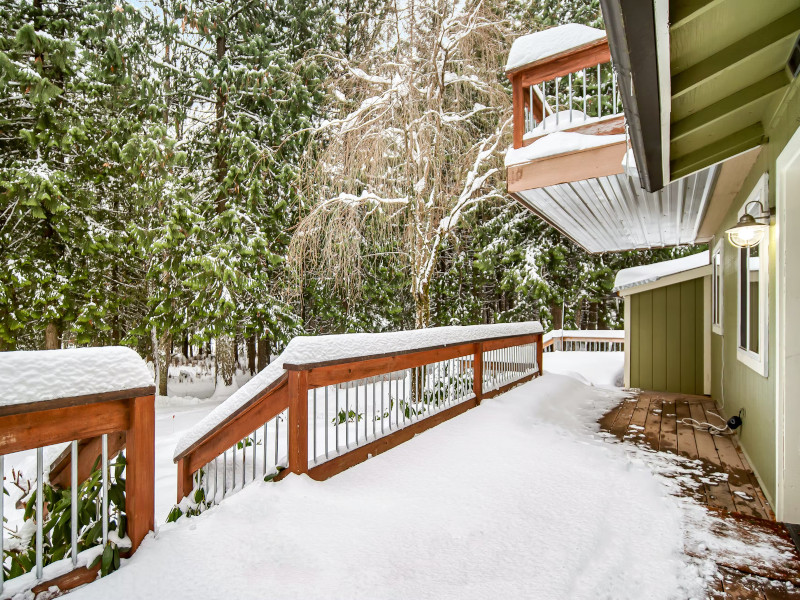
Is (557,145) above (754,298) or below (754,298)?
above

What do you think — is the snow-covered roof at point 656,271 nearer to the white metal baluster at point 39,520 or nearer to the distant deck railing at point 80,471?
the distant deck railing at point 80,471

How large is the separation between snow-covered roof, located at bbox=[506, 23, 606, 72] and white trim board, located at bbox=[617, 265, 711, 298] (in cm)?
405

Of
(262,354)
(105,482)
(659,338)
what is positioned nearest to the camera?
(105,482)

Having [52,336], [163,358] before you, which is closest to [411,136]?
[52,336]

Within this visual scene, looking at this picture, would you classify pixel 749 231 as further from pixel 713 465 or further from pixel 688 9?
pixel 713 465

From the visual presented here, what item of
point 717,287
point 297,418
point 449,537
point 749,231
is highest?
point 749,231

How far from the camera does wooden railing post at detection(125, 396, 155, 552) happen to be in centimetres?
184

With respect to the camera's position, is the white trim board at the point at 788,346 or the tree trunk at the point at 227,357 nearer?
the white trim board at the point at 788,346

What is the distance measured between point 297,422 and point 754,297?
376 centimetres

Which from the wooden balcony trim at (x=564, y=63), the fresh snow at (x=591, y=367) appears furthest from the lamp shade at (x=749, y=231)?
the fresh snow at (x=591, y=367)

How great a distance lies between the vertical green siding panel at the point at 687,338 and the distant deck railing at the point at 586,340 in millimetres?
2673

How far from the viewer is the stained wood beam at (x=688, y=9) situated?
6.02 ft

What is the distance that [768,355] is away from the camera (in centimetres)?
296

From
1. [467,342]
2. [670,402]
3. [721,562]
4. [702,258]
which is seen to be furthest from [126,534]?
[702,258]
